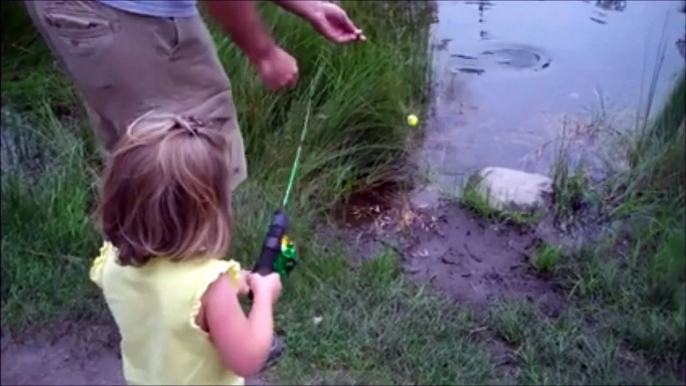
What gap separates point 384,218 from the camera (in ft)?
13.3

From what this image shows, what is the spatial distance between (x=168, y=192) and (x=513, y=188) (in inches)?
101

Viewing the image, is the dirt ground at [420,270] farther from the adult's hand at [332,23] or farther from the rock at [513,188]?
the adult's hand at [332,23]

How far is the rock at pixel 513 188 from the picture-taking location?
4.08 metres

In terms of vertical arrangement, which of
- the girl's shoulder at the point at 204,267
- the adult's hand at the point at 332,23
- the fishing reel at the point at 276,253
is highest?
the girl's shoulder at the point at 204,267

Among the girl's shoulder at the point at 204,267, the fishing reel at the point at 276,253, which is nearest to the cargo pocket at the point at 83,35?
the fishing reel at the point at 276,253

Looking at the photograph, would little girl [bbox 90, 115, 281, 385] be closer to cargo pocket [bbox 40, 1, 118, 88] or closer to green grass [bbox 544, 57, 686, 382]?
cargo pocket [bbox 40, 1, 118, 88]

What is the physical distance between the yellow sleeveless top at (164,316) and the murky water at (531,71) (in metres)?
2.40

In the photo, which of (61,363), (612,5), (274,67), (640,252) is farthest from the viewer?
(612,5)

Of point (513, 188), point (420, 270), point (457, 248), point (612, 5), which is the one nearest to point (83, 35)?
point (420, 270)

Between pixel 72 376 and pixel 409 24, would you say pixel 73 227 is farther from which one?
pixel 409 24

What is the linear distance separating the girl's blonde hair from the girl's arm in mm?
68

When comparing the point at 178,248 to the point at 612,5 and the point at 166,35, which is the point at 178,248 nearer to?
the point at 166,35

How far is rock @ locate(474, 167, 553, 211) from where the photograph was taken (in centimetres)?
408

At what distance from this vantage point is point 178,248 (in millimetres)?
1843
